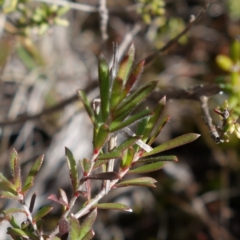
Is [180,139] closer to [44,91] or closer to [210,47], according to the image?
[44,91]

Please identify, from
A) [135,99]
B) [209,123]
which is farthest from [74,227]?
[209,123]

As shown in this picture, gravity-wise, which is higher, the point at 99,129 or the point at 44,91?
the point at 99,129

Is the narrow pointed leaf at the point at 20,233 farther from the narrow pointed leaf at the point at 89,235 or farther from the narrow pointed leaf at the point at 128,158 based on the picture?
the narrow pointed leaf at the point at 128,158

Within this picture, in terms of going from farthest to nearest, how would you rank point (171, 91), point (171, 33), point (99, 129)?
1. point (171, 33)
2. point (171, 91)
3. point (99, 129)

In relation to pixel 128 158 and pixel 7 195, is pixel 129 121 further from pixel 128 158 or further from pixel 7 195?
pixel 7 195

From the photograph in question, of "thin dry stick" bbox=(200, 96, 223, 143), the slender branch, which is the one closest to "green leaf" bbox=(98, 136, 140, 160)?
"thin dry stick" bbox=(200, 96, 223, 143)

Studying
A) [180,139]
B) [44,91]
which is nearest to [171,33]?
[44,91]

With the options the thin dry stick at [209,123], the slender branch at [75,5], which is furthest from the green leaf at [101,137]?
the slender branch at [75,5]
